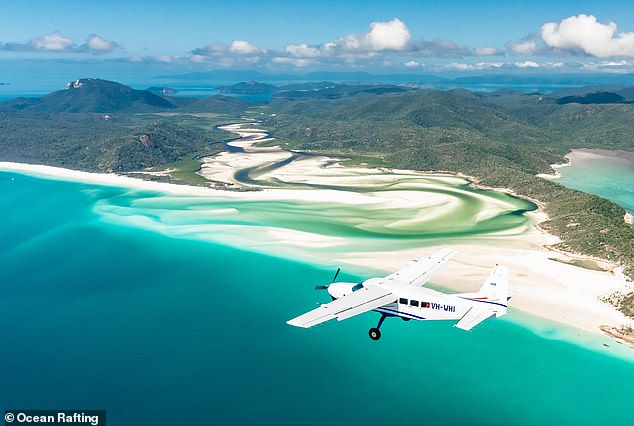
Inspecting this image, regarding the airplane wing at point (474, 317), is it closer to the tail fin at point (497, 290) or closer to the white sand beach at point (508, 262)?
the tail fin at point (497, 290)

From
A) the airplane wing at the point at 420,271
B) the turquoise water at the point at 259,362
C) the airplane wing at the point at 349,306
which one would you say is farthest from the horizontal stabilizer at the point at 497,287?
the turquoise water at the point at 259,362

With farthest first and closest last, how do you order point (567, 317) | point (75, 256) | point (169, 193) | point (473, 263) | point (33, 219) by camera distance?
1. point (169, 193)
2. point (33, 219)
3. point (75, 256)
4. point (473, 263)
5. point (567, 317)

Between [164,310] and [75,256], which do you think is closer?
[164,310]

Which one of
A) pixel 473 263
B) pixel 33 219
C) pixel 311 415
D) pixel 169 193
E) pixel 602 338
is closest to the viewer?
pixel 311 415

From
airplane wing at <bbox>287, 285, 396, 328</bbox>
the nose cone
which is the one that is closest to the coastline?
the nose cone

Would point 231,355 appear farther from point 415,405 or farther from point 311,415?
point 415,405

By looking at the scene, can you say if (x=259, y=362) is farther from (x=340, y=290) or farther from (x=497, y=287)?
(x=497, y=287)

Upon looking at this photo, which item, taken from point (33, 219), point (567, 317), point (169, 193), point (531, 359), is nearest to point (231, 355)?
point (531, 359)
